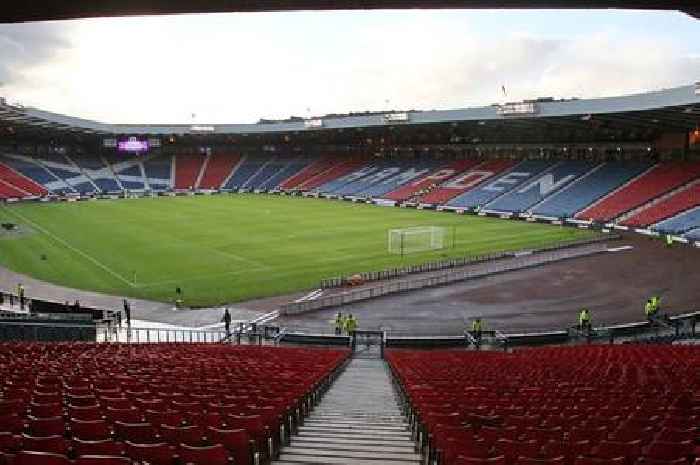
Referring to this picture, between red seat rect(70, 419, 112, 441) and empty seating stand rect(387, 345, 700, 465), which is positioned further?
red seat rect(70, 419, 112, 441)

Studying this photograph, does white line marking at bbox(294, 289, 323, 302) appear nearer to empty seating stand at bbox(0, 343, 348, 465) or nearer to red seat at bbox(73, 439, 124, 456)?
empty seating stand at bbox(0, 343, 348, 465)

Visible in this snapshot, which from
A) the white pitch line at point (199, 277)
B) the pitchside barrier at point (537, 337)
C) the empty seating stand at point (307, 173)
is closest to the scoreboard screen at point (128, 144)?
the empty seating stand at point (307, 173)

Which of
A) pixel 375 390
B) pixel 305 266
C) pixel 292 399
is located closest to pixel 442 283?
pixel 305 266

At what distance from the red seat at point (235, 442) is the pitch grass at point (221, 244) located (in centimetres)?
2468

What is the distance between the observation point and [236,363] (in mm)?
14672

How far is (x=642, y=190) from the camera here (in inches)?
2414

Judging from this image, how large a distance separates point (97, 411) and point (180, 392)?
7.17ft

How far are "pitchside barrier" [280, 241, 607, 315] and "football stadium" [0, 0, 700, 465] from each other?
0.20 metres

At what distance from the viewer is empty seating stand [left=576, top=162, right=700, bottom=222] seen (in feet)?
194

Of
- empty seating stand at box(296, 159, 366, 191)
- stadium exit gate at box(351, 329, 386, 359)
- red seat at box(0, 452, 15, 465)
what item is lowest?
stadium exit gate at box(351, 329, 386, 359)

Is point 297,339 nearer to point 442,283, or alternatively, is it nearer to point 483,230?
point 442,283

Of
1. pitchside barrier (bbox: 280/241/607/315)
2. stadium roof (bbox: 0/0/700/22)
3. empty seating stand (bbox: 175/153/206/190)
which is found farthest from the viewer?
empty seating stand (bbox: 175/153/206/190)

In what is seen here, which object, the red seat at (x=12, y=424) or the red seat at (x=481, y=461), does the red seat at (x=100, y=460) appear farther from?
the red seat at (x=481, y=461)

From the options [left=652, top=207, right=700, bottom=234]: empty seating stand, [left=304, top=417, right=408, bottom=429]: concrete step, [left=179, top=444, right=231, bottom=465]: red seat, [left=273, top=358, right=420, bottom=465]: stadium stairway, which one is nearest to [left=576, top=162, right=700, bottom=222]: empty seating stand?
[left=652, top=207, right=700, bottom=234]: empty seating stand
